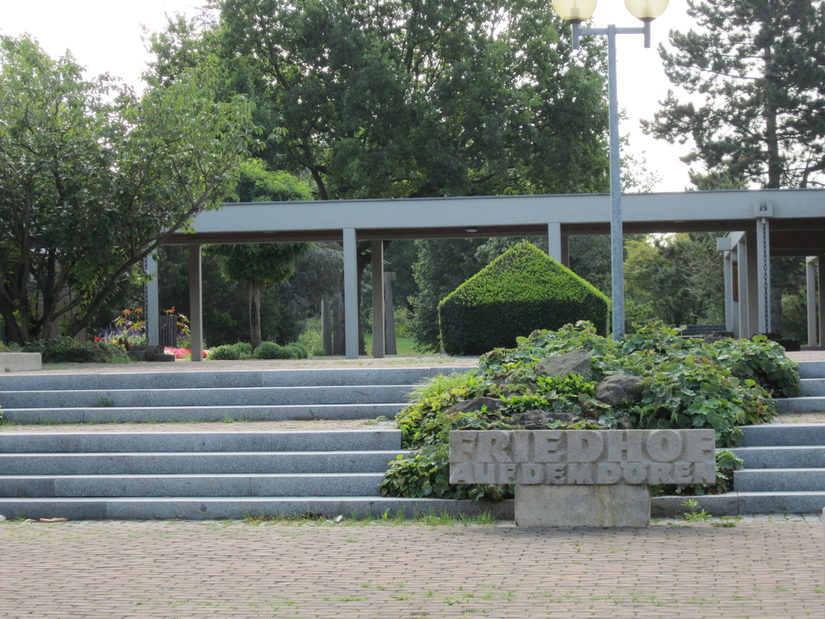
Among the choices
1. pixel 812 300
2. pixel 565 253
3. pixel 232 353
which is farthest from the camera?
pixel 812 300

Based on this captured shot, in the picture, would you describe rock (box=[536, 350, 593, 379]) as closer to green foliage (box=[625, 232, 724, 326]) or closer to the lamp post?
the lamp post

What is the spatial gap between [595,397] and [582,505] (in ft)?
5.28

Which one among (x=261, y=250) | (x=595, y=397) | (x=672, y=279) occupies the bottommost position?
(x=595, y=397)

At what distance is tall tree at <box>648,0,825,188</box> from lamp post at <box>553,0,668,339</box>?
974 inches

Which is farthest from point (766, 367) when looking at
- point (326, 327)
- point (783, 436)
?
point (326, 327)

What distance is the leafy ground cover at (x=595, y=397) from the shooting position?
8055 millimetres

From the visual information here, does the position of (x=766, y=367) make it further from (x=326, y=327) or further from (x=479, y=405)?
(x=326, y=327)

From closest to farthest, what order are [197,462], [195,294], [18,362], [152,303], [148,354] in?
1. [197,462]
2. [18,362]
3. [148,354]
4. [152,303]
5. [195,294]

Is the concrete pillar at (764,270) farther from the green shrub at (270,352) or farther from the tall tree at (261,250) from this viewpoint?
the tall tree at (261,250)

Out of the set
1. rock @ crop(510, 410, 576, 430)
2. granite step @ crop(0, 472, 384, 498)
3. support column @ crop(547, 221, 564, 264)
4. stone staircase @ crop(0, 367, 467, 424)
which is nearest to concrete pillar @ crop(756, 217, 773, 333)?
support column @ crop(547, 221, 564, 264)

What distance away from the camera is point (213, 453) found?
8.98 metres

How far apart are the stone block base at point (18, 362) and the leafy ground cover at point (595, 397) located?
6.57 metres

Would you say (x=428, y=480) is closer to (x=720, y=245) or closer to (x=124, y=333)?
(x=124, y=333)

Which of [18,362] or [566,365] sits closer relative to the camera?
[566,365]
